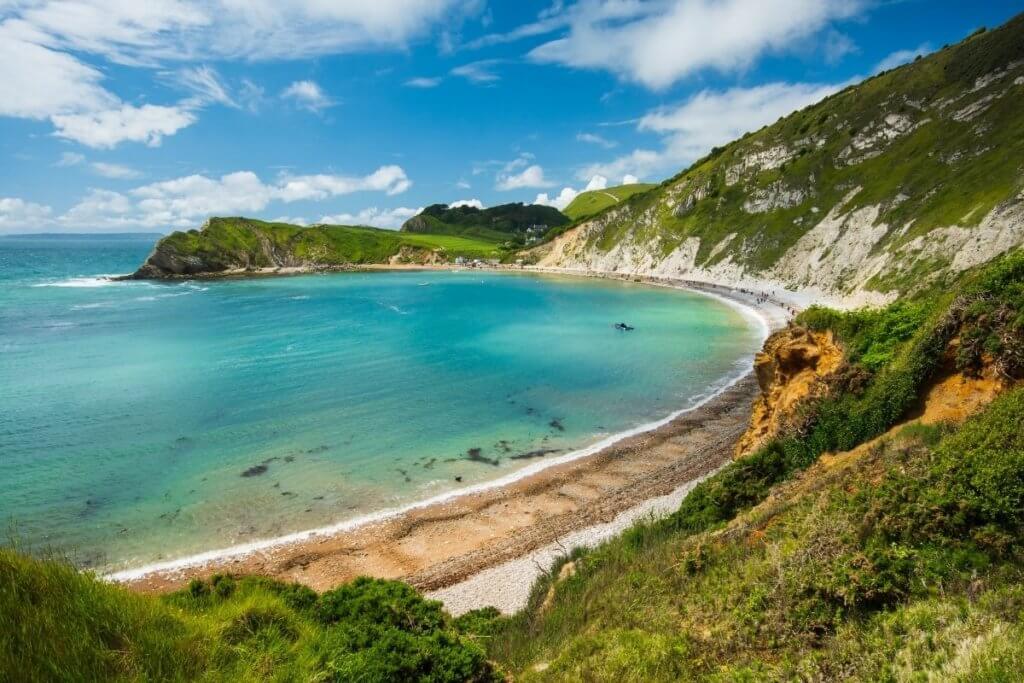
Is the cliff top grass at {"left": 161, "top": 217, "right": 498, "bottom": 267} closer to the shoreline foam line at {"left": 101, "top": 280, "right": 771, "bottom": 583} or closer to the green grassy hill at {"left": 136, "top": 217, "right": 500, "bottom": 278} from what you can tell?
the green grassy hill at {"left": 136, "top": 217, "right": 500, "bottom": 278}

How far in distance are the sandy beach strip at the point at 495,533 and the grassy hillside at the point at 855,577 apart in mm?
4895

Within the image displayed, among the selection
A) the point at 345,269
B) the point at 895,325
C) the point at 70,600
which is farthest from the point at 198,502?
the point at 345,269

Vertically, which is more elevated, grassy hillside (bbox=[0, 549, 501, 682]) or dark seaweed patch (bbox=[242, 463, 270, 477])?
grassy hillside (bbox=[0, 549, 501, 682])

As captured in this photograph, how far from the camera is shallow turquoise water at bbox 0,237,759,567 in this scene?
22.3m

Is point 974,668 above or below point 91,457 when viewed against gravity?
above

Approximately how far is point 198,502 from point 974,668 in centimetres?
2624

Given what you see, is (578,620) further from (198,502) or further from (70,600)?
(198,502)

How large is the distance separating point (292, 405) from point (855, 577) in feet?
113

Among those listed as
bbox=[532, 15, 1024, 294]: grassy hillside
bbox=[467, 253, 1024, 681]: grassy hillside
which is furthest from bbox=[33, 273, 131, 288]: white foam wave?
bbox=[467, 253, 1024, 681]: grassy hillside

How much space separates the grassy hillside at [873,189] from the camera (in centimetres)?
5472

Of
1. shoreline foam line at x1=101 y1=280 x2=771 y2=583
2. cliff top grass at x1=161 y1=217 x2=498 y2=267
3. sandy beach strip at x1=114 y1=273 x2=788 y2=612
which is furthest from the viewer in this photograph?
cliff top grass at x1=161 y1=217 x2=498 y2=267

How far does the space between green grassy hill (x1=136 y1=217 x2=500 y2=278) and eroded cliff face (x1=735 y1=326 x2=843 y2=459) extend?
165617 mm

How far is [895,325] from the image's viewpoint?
55.6 feet

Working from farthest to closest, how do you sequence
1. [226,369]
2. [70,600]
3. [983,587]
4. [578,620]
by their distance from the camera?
[226,369]
[578,620]
[983,587]
[70,600]
